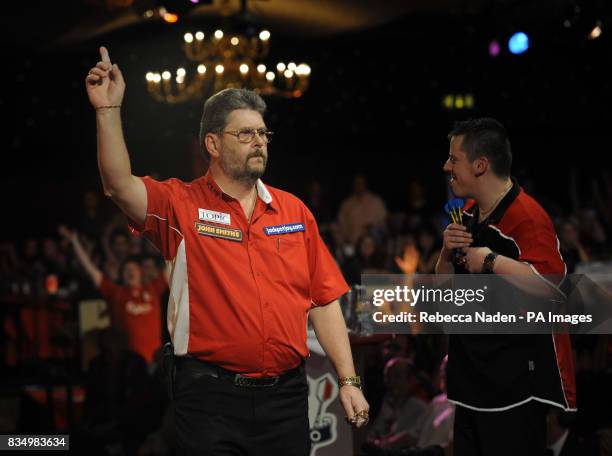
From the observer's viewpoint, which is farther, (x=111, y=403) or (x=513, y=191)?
(x=111, y=403)

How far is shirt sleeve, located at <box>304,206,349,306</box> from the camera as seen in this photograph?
322 cm

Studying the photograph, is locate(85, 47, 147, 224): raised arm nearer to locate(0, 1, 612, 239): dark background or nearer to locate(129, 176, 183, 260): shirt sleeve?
locate(129, 176, 183, 260): shirt sleeve

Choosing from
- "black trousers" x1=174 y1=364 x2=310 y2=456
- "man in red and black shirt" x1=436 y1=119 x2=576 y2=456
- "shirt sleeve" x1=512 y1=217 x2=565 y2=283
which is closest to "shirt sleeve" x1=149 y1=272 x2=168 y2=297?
"man in red and black shirt" x1=436 y1=119 x2=576 y2=456

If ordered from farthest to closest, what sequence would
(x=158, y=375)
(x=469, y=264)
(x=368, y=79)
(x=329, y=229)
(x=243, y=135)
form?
(x=368, y=79) < (x=329, y=229) < (x=158, y=375) < (x=469, y=264) < (x=243, y=135)

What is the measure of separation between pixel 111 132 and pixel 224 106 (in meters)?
Answer: 0.45

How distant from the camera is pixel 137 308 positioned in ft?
27.3

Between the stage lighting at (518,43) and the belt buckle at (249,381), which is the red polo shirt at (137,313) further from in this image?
the belt buckle at (249,381)

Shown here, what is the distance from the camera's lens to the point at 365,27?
1355 cm

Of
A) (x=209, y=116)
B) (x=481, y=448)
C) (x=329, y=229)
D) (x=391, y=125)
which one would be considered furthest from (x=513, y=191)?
(x=391, y=125)

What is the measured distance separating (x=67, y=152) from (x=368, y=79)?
4493mm

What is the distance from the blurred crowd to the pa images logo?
0.79 feet

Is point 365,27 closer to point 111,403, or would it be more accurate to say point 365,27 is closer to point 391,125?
point 391,125

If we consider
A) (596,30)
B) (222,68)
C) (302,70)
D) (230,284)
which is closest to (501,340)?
(230,284)

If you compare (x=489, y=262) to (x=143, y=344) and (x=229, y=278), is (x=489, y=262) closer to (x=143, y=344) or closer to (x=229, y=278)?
(x=229, y=278)
